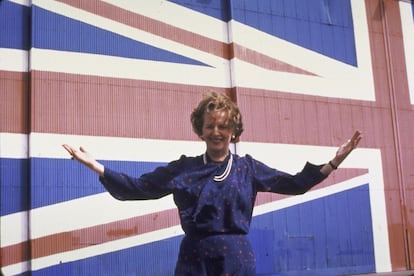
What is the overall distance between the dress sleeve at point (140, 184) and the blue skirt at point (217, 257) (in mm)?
329

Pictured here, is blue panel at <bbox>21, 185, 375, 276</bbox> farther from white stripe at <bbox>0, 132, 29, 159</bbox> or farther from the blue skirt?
the blue skirt

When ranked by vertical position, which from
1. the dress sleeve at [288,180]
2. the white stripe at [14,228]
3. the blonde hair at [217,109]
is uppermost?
the blonde hair at [217,109]

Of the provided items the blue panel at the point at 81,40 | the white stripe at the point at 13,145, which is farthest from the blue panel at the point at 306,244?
the blue panel at the point at 81,40

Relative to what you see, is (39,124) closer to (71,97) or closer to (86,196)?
(71,97)

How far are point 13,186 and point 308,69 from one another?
11.5 feet

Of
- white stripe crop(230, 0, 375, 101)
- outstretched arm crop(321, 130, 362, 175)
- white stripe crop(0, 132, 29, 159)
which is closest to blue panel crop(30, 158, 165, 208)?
white stripe crop(0, 132, 29, 159)

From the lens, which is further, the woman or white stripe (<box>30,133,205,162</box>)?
white stripe (<box>30,133,205,162</box>)

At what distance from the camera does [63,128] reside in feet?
18.9

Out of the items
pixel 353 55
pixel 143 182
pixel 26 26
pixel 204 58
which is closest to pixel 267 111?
pixel 204 58

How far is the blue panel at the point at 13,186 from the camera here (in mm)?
5426

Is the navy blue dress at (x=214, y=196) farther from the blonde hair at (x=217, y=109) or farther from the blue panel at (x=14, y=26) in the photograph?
the blue panel at (x=14, y=26)

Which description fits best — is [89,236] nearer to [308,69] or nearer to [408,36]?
[308,69]

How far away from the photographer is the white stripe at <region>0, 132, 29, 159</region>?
5.50m

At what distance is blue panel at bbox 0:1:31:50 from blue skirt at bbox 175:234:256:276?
3399 millimetres
